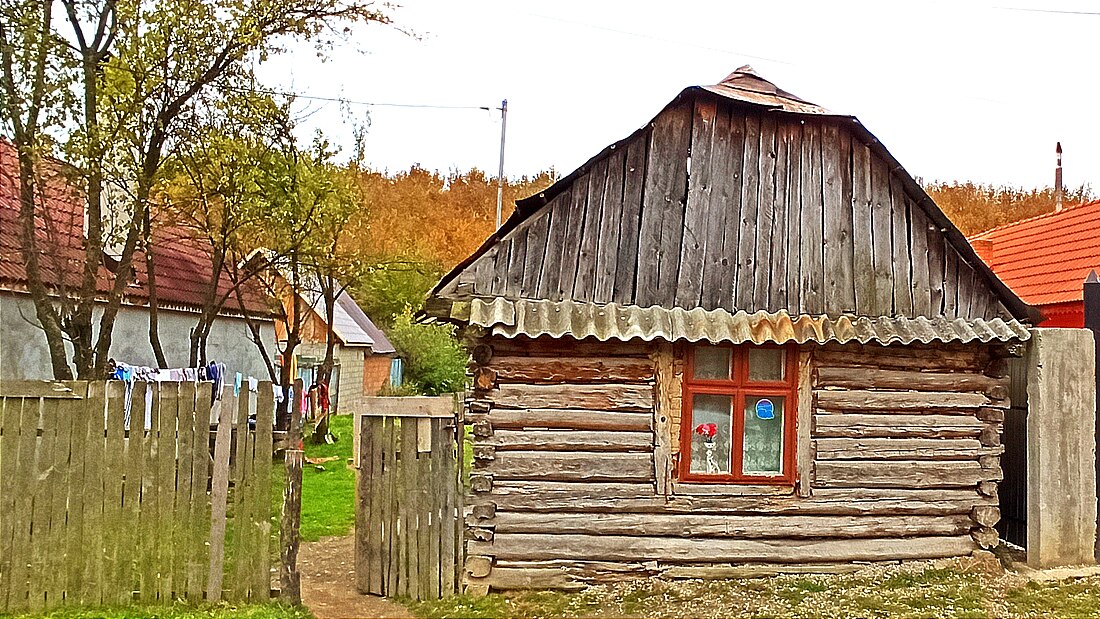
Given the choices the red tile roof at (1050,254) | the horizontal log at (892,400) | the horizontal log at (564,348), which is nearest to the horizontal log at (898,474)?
the horizontal log at (892,400)

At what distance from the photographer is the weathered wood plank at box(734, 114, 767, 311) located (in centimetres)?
916

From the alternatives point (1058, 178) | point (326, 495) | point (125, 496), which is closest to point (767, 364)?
point (125, 496)

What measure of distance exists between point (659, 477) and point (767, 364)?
5.43 ft

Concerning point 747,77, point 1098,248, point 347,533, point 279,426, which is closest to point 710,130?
point 747,77

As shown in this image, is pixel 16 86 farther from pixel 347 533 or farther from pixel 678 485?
pixel 678 485

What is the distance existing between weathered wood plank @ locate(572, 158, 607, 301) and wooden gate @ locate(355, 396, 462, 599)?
6.11 feet

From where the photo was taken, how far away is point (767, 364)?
9.12 metres

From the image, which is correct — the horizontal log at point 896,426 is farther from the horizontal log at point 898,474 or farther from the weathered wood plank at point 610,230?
the weathered wood plank at point 610,230

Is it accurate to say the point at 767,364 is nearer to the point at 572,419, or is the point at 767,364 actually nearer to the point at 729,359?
the point at 729,359

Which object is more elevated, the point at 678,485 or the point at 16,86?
the point at 16,86

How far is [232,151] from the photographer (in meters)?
13.2

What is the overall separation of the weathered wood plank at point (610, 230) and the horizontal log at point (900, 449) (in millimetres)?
2776

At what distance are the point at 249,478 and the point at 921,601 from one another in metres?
6.45

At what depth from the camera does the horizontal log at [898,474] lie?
30.1 feet
